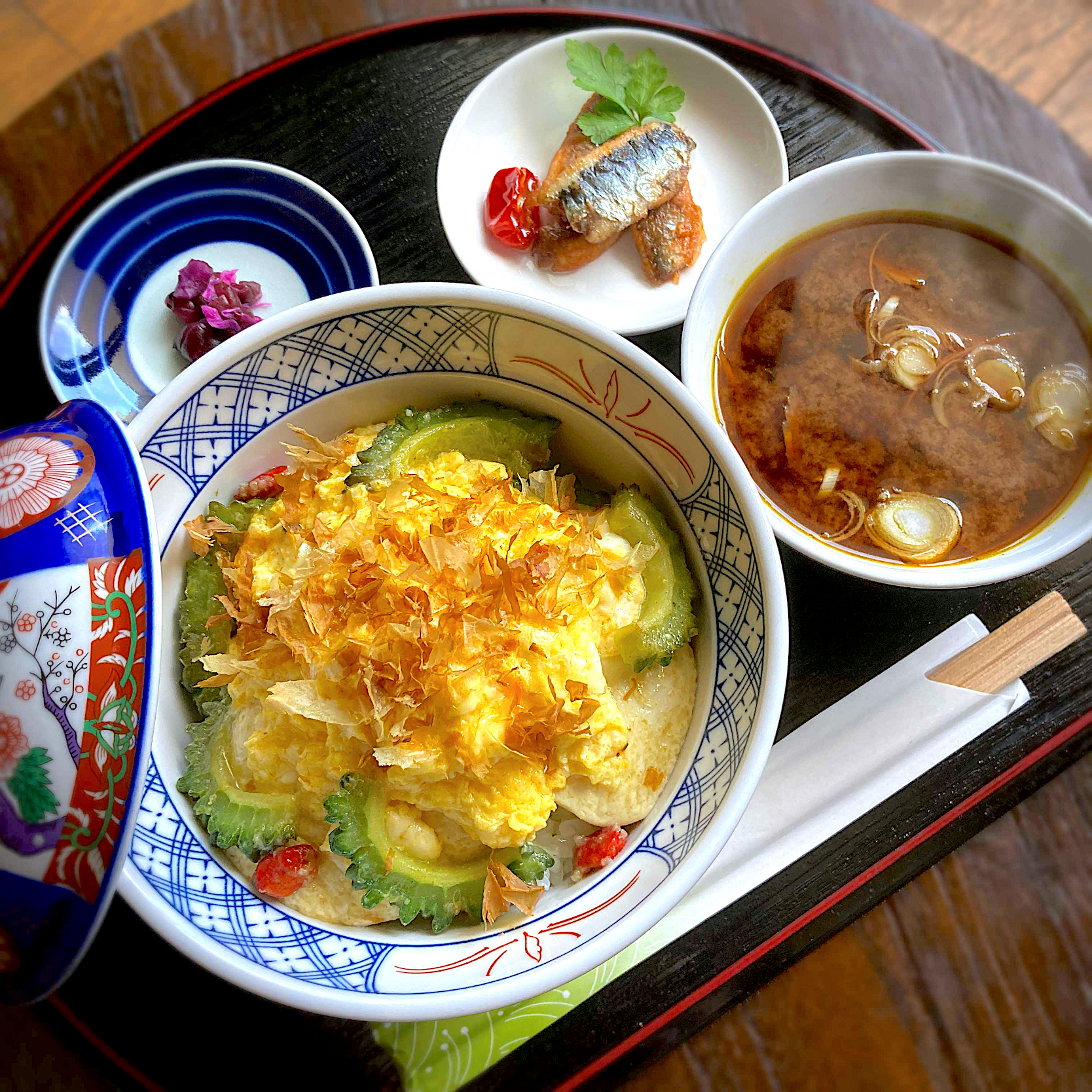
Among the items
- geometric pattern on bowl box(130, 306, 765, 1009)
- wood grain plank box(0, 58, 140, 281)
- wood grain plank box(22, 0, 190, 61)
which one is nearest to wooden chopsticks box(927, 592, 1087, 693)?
geometric pattern on bowl box(130, 306, 765, 1009)

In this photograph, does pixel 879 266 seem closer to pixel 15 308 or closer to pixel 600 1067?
pixel 600 1067

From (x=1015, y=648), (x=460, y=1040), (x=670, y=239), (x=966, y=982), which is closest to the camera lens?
(x=460, y=1040)

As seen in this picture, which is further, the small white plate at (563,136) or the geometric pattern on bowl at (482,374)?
the small white plate at (563,136)

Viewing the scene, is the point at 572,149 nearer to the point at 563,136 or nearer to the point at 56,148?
the point at 563,136

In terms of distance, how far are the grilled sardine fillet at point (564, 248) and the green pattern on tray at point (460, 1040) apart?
5.00 feet

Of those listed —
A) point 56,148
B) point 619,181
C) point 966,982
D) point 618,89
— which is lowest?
point 966,982

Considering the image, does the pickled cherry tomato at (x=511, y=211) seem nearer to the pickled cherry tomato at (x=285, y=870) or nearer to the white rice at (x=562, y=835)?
the white rice at (x=562, y=835)

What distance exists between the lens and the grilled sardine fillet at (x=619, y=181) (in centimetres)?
199

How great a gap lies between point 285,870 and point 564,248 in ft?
5.00

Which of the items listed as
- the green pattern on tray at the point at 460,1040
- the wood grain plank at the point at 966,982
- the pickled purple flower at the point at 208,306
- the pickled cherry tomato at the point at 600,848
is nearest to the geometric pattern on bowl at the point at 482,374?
the pickled cherry tomato at the point at 600,848

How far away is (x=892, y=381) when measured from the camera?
1828 mm

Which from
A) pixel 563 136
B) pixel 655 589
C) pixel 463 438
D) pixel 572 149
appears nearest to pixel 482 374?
pixel 463 438

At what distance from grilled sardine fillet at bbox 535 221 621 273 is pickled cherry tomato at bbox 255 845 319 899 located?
1.48 metres

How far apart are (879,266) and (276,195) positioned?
1.39 meters
